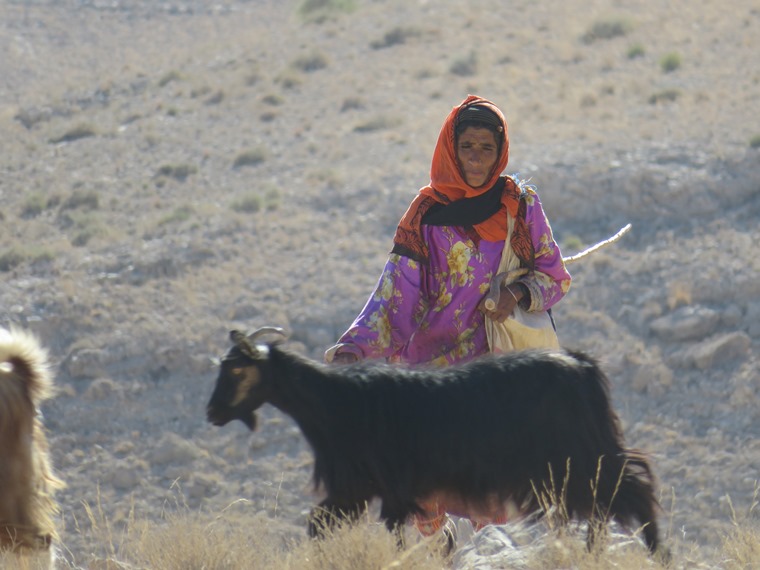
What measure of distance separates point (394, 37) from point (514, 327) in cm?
1925

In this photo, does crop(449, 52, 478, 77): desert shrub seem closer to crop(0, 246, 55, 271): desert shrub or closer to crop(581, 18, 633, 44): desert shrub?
crop(581, 18, 633, 44): desert shrub

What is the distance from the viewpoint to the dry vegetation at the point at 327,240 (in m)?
9.75

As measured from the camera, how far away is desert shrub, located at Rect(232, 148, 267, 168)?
56.1ft

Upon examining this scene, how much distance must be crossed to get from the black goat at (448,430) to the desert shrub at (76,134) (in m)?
15.5

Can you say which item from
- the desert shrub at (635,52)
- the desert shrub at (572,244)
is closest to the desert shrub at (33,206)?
the desert shrub at (572,244)

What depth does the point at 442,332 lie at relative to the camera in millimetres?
4980

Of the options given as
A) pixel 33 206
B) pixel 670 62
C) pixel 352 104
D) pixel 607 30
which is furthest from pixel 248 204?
pixel 607 30

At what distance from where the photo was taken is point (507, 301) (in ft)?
15.9

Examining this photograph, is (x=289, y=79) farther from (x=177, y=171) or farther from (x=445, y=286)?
(x=445, y=286)

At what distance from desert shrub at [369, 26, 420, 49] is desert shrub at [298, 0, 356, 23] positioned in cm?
324

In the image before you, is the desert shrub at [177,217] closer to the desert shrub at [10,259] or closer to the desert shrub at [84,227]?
the desert shrub at [84,227]

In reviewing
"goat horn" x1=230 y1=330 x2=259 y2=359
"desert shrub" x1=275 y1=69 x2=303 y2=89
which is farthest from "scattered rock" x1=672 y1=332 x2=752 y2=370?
"desert shrub" x1=275 y1=69 x2=303 y2=89

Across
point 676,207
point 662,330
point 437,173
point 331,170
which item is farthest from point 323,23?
point 437,173

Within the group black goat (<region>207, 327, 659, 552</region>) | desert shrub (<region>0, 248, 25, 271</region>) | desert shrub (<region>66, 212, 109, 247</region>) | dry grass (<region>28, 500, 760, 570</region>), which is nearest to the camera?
dry grass (<region>28, 500, 760, 570</region>)
